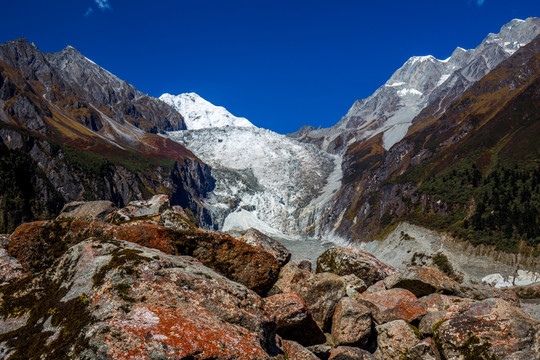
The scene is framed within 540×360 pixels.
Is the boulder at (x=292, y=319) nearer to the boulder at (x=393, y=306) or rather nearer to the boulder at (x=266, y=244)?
the boulder at (x=393, y=306)

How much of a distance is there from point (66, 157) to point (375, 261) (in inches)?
5649

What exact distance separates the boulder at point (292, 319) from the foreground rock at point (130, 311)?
1978 millimetres

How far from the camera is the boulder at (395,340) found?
11023 mm

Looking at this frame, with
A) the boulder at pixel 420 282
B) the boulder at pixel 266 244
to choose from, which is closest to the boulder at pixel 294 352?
the boulder at pixel 266 244

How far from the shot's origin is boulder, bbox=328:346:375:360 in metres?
10.1

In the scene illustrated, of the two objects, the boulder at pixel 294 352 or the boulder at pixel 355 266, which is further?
the boulder at pixel 355 266

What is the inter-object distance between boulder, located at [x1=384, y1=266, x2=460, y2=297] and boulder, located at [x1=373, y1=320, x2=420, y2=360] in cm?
319

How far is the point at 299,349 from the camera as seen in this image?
30.6ft

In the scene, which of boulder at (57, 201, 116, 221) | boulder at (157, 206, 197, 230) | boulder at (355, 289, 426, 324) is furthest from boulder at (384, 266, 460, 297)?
boulder at (57, 201, 116, 221)

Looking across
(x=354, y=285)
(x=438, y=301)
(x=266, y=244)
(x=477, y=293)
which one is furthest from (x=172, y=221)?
(x=477, y=293)

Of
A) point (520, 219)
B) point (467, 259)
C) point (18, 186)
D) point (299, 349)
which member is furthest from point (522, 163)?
point (18, 186)

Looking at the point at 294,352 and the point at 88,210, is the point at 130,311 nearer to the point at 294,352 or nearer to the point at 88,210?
the point at 294,352

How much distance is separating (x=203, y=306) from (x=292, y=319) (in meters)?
3.85

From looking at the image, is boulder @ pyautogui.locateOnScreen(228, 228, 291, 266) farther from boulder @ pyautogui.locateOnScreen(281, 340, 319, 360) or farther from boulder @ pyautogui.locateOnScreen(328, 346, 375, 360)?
boulder @ pyautogui.locateOnScreen(281, 340, 319, 360)
